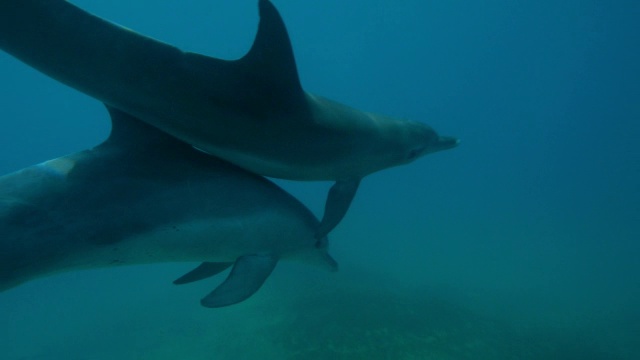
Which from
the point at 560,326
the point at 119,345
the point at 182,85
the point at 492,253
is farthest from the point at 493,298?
the point at 182,85

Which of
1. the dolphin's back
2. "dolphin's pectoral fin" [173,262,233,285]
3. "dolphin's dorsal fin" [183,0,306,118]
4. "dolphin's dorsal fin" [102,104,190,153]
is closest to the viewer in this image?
the dolphin's back

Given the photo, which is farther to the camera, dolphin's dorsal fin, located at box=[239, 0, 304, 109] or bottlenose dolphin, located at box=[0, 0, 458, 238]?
dolphin's dorsal fin, located at box=[239, 0, 304, 109]

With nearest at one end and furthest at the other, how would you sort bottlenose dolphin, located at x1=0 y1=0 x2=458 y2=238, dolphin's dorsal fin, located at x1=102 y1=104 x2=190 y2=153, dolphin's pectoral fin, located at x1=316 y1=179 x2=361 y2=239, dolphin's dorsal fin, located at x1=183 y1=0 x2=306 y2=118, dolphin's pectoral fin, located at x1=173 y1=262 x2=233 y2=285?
bottlenose dolphin, located at x1=0 y1=0 x2=458 y2=238
dolphin's dorsal fin, located at x1=183 y1=0 x2=306 y2=118
dolphin's dorsal fin, located at x1=102 y1=104 x2=190 y2=153
dolphin's pectoral fin, located at x1=316 y1=179 x2=361 y2=239
dolphin's pectoral fin, located at x1=173 y1=262 x2=233 y2=285

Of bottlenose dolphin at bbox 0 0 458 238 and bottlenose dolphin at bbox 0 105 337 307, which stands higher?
bottlenose dolphin at bbox 0 0 458 238

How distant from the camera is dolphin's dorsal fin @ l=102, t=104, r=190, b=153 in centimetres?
409

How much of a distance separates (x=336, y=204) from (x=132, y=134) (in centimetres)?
229

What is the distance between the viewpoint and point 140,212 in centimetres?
402

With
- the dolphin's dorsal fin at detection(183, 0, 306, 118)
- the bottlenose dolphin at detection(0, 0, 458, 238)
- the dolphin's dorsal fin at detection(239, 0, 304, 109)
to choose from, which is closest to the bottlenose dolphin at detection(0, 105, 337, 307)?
the bottlenose dolphin at detection(0, 0, 458, 238)

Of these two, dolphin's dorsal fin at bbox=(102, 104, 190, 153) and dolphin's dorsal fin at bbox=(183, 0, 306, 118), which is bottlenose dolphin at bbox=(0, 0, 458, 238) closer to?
dolphin's dorsal fin at bbox=(183, 0, 306, 118)

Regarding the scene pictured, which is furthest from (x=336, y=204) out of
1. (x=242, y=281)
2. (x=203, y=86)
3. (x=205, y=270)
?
(x=203, y=86)

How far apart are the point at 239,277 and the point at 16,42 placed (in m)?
2.86

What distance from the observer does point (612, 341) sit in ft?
63.9

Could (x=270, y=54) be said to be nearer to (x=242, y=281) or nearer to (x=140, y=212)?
(x=140, y=212)

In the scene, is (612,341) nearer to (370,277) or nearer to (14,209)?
(370,277)
